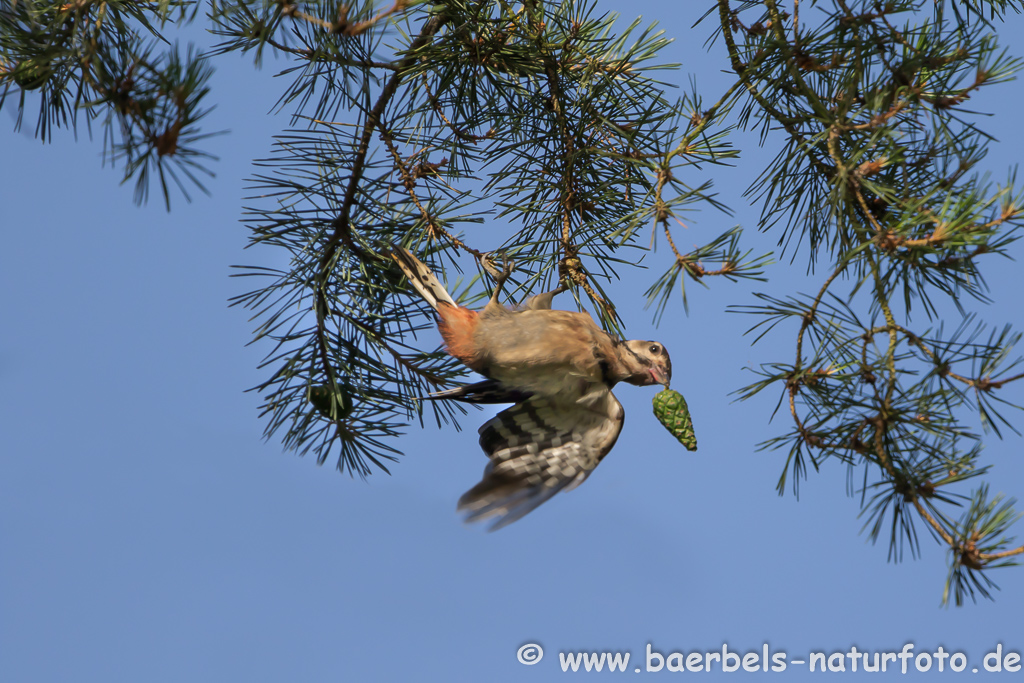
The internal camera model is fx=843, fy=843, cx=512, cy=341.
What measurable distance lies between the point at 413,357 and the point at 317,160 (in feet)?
1.47

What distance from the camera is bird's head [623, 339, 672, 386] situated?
1.81m

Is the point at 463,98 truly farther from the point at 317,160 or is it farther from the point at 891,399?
the point at 891,399

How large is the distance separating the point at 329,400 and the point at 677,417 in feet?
2.22

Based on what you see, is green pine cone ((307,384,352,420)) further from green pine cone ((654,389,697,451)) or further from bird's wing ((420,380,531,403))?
green pine cone ((654,389,697,451))

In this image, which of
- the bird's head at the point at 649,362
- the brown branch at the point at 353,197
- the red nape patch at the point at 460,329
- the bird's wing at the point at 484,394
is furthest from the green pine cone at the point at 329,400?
the bird's head at the point at 649,362

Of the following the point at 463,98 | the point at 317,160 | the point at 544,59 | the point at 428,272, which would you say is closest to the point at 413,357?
the point at 428,272

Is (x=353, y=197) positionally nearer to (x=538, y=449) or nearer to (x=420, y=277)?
(x=420, y=277)

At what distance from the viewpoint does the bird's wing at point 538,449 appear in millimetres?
1712

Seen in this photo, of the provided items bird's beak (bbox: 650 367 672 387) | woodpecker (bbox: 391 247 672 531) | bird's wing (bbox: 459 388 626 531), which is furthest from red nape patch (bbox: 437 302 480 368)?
bird's beak (bbox: 650 367 672 387)

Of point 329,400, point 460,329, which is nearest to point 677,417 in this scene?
point 460,329

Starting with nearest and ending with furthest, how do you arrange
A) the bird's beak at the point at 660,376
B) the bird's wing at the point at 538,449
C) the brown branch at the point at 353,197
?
the brown branch at the point at 353,197 < the bird's wing at the point at 538,449 < the bird's beak at the point at 660,376

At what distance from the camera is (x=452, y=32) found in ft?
5.41

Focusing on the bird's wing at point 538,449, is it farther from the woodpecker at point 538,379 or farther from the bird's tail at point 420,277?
the bird's tail at point 420,277

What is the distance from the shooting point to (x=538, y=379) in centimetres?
189
